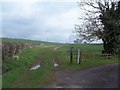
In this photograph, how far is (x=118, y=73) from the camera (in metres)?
20.2

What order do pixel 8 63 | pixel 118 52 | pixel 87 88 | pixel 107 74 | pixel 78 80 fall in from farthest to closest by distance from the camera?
→ pixel 118 52 → pixel 8 63 → pixel 107 74 → pixel 78 80 → pixel 87 88

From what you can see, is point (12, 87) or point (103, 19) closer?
point (12, 87)

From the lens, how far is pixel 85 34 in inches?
1766

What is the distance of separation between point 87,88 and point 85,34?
30.2 metres

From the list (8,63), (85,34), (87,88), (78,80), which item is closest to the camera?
(87,88)

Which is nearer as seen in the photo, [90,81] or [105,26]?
[90,81]

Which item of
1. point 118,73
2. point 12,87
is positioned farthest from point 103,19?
point 12,87

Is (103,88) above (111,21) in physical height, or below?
below

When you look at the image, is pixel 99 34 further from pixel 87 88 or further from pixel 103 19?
pixel 87 88

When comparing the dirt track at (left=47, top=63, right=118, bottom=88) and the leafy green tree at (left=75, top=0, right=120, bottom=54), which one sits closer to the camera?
the dirt track at (left=47, top=63, right=118, bottom=88)

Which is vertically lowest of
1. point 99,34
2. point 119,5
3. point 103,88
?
point 103,88

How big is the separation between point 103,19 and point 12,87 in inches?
1207

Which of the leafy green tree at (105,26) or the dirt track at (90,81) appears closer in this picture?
the dirt track at (90,81)

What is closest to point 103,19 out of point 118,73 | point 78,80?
point 118,73
